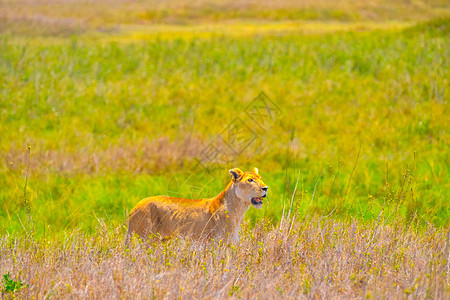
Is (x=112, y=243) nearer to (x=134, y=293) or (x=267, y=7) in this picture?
(x=134, y=293)

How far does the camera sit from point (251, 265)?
5.38 meters

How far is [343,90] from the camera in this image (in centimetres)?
1723

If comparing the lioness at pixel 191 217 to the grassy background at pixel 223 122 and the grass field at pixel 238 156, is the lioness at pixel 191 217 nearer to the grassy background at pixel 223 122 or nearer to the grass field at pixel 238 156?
the grass field at pixel 238 156

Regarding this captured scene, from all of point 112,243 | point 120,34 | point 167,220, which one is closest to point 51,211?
point 112,243

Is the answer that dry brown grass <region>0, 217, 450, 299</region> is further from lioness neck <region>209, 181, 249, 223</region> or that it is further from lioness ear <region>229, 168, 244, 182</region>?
lioness ear <region>229, 168, 244, 182</region>

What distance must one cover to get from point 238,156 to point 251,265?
4280mm

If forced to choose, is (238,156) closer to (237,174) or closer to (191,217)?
(191,217)

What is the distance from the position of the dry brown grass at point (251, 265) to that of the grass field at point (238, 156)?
24 mm

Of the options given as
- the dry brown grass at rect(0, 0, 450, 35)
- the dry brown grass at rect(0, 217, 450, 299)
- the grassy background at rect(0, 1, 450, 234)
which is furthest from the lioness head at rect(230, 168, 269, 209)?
the dry brown grass at rect(0, 0, 450, 35)

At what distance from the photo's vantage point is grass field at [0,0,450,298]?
5.11 m

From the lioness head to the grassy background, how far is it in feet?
3.90

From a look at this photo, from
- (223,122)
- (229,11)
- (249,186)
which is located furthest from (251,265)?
(229,11)

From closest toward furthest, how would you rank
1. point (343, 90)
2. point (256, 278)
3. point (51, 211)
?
point (256, 278) < point (51, 211) < point (343, 90)

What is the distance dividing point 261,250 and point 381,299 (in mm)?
1327
